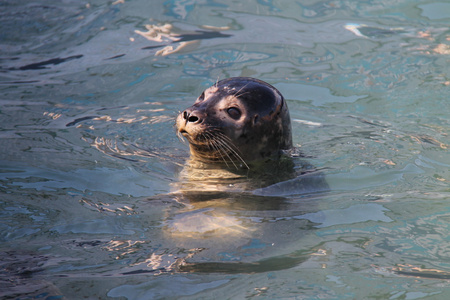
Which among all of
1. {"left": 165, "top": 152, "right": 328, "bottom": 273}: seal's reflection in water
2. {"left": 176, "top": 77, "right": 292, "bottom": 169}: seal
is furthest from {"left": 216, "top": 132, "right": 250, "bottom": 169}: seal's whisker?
{"left": 165, "top": 152, "right": 328, "bottom": 273}: seal's reflection in water

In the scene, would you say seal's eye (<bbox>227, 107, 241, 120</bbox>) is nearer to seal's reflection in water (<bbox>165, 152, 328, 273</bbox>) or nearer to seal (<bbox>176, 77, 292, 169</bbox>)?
seal (<bbox>176, 77, 292, 169</bbox>)

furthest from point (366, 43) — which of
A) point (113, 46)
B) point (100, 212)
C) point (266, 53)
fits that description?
point (100, 212)

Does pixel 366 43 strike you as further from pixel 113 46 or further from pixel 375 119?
pixel 113 46

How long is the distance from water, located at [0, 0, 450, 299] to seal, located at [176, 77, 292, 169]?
44 centimetres

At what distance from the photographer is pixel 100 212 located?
4.31 metres

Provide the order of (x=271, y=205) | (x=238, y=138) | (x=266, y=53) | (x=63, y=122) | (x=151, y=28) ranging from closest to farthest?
(x=271, y=205)
(x=238, y=138)
(x=63, y=122)
(x=266, y=53)
(x=151, y=28)

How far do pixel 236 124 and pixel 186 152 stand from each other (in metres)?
0.92

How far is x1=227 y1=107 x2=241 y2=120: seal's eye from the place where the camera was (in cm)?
510

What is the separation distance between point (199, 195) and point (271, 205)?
2.08 ft

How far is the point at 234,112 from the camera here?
201 inches

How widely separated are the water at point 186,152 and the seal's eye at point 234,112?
2.40 ft

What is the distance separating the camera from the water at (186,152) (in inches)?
134

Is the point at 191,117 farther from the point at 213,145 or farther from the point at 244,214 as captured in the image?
the point at 244,214

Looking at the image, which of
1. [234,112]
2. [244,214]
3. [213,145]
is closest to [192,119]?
[213,145]
